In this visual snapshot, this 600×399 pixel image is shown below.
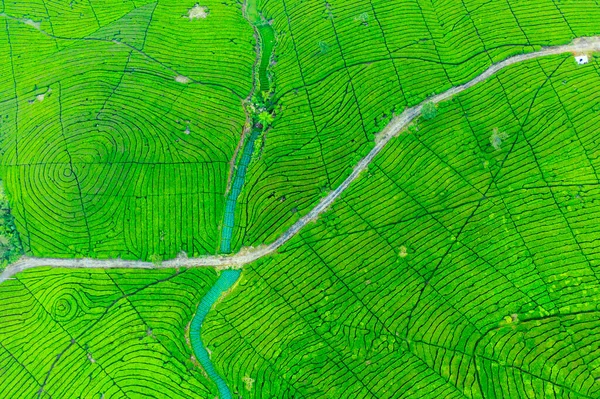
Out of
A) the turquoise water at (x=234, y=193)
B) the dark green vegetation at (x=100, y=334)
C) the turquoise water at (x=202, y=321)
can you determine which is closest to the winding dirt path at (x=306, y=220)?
the dark green vegetation at (x=100, y=334)

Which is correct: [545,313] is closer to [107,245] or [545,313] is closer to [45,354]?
[107,245]

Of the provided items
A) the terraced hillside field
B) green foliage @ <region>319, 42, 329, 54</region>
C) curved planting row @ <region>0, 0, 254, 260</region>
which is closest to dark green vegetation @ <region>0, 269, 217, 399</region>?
the terraced hillside field

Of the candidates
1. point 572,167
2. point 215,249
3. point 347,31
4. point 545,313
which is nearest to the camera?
point 545,313

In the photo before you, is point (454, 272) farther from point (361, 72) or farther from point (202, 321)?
point (202, 321)

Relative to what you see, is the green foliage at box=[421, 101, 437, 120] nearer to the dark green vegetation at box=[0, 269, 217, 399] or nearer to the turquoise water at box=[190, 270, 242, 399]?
the turquoise water at box=[190, 270, 242, 399]

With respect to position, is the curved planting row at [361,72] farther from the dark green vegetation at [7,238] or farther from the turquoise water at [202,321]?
the dark green vegetation at [7,238]

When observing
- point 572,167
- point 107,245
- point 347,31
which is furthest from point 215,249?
point 572,167
